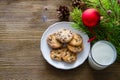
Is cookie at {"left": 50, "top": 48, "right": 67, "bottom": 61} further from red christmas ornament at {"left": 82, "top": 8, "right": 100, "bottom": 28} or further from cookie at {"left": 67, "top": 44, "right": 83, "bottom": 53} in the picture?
red christmas ornament at {"left": 82, "top": 8, "right": 100, "bottom": 28}

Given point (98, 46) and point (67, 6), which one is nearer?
point (98, 46)

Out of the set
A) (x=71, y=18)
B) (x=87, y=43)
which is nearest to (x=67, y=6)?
(x=71, y=18)

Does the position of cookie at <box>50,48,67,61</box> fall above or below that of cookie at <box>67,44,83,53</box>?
below

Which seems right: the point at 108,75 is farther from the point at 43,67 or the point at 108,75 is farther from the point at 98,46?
the point at 43,67

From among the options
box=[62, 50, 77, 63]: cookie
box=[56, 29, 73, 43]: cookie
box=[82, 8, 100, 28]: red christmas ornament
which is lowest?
box=[62, 50, 77, 63]: cookie

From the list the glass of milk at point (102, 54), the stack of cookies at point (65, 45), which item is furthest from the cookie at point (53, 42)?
the glass of milk at point (102, 54)

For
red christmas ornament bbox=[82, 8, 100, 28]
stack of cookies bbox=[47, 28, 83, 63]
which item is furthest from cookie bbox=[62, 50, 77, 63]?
red christmas ornament bbox=[82, 8, 100, 28]

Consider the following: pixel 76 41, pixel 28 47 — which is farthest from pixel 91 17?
pixel 28 47
